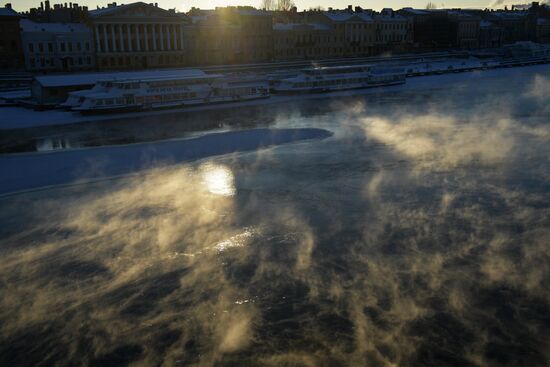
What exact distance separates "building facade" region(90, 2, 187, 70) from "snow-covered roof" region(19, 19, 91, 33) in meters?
2.24

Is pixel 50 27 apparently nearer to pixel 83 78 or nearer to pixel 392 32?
pixel 83 78

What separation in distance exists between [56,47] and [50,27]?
3.69 m

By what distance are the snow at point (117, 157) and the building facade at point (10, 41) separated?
5809 cm

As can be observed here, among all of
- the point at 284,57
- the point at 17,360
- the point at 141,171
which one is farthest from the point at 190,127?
the point at 284,57

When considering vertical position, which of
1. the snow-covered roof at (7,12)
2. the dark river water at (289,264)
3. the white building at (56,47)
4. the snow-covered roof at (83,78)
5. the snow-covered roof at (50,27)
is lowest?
the dark river water at (289,264)

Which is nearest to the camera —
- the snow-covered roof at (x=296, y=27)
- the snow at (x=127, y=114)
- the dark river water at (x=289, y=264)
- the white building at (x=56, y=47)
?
the dark river water at (x=289, y=264)

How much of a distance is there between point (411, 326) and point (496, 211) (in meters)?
8.12

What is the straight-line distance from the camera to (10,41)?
79.2 m

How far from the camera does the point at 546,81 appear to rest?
6800 cm

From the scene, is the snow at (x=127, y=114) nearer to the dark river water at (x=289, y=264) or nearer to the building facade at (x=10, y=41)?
the dark river water at (x=289, y=264)

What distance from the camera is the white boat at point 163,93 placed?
4772 centimetres

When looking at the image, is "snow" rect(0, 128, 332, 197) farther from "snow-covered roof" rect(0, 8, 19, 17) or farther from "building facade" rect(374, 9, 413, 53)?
"building facade" rect(374, 9, 413, 53)

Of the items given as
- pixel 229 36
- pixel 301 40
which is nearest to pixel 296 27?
pixel 301 40

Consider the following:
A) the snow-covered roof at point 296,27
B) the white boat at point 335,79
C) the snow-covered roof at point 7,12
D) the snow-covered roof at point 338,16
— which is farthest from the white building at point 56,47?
the snow-covered roof at point 338,16
